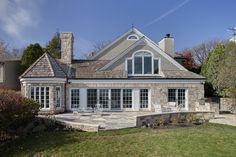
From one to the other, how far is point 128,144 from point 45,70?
1503 cm

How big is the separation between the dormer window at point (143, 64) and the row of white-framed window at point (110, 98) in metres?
2.16

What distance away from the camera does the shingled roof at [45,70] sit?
25.7m

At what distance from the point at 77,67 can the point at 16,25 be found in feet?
24.9

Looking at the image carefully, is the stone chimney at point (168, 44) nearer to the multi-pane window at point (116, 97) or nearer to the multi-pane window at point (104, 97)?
the multi-pane window at point (116, 97)

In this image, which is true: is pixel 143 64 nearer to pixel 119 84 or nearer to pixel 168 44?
pixel 119 84

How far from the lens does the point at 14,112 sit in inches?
610

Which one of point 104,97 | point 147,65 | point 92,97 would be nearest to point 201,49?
point 147,65

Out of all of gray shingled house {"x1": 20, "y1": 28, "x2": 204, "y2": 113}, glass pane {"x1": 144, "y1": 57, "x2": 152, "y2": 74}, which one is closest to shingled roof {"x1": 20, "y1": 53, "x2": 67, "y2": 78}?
gray shingled house {"x1": 20, "y1": 28, "x2": 204, "y2": 113}

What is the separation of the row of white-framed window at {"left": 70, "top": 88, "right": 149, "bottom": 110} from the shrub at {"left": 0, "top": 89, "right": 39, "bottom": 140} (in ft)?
32.2

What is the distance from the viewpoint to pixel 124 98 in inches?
1112

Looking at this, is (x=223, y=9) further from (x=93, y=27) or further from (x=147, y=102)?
(x=93, y=27)

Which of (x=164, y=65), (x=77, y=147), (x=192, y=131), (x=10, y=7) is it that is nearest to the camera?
(x=77, y=147)

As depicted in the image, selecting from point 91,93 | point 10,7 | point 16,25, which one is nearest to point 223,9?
point 91,93

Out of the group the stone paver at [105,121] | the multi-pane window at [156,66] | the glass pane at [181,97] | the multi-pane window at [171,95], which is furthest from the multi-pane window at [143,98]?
the stone paver at [105,121]
